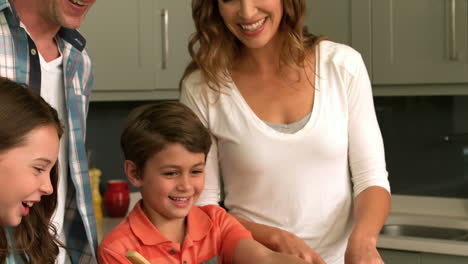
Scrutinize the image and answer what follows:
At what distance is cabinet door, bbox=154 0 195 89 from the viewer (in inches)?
123

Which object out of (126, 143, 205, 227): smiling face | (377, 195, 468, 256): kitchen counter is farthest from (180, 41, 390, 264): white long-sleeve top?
(377, 195, 468, 256): kitchen counter

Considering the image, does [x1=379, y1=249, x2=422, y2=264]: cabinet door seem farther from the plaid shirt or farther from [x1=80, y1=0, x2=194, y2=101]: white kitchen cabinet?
the plaid shirt

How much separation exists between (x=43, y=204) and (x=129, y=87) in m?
1.75

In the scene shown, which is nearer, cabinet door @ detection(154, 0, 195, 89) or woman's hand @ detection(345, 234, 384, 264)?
woman's hand @ detection(345, 234, 384, 264)

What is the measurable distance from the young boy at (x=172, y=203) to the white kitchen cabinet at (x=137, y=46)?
1.60m

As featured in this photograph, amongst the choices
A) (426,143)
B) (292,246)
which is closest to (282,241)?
(292,246)

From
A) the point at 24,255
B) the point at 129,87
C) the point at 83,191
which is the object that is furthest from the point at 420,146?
the point at 24,255

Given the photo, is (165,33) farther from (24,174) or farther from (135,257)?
(135,257)

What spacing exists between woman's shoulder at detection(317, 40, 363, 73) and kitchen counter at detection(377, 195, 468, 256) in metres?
1.22

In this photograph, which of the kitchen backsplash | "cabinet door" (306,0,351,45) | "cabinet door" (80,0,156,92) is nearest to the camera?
"cabinet door" (80,0,156,92)

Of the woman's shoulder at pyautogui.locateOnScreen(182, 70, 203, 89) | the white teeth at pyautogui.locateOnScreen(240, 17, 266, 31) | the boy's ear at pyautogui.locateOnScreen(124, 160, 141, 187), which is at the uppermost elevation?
the white teeth at pyautogui.locateOnScreen(240, 17, 266, 31)

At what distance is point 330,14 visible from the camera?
10.3 ft

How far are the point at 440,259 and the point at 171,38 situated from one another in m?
1.53

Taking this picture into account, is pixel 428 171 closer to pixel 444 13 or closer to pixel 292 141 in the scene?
pixel 444 13
